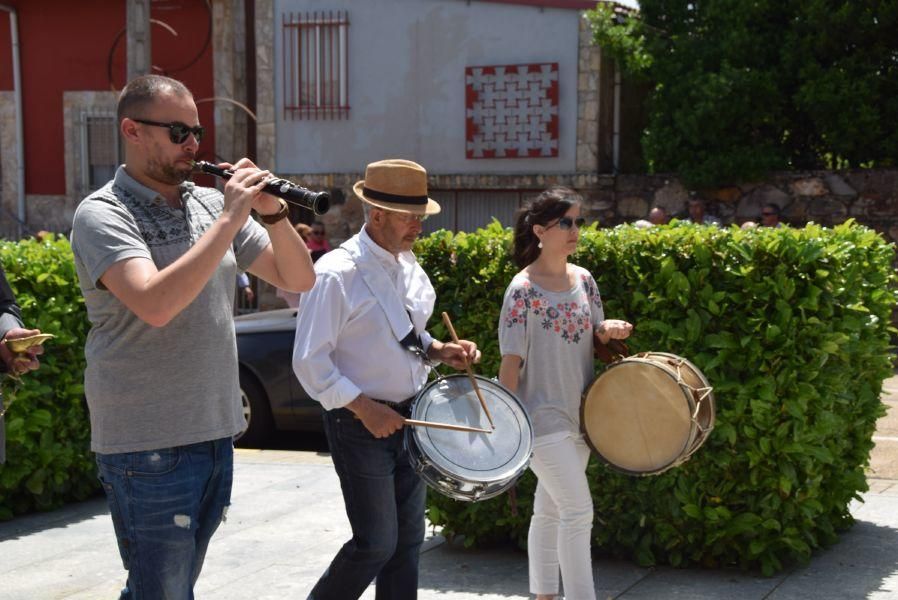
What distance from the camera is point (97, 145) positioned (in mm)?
18875

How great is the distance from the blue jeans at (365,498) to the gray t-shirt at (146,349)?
2.37 feet

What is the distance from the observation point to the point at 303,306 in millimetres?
4094

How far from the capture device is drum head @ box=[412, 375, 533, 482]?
3.92 m

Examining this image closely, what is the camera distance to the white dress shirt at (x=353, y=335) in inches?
157

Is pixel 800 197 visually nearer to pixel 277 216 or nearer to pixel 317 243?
pixel 317 243

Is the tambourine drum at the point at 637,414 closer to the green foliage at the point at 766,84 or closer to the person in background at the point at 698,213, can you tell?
the person in background at the point at 698,213

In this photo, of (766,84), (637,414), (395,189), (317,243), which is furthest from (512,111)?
(395,189)

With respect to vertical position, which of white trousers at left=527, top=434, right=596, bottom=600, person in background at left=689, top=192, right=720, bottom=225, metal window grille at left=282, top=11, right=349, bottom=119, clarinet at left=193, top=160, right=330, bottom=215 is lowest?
white trousers at left=527, top=434, right=596, bottom=600

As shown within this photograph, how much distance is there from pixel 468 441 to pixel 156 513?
1202 millimetres

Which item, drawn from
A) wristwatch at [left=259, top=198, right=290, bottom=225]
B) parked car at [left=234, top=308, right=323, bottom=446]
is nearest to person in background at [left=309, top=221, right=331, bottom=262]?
parked car at [left=234, top=308, right=323, bottom=446]

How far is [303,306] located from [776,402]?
7.89 ft

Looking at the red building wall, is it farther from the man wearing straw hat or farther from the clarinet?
the clarinet

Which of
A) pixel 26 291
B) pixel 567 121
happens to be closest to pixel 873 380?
pixel 26 291

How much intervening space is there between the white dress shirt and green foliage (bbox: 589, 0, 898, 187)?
11.0 meters
